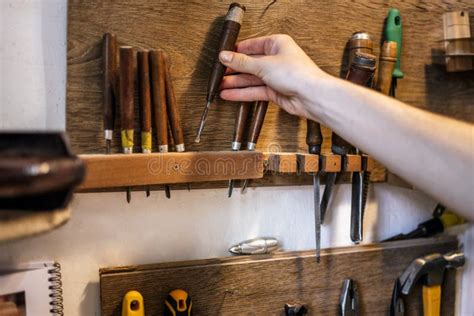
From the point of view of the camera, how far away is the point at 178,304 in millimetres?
784

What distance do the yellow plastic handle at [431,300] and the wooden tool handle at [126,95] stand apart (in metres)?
0.67

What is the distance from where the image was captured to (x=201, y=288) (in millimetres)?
842

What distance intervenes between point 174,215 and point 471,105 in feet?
2.23

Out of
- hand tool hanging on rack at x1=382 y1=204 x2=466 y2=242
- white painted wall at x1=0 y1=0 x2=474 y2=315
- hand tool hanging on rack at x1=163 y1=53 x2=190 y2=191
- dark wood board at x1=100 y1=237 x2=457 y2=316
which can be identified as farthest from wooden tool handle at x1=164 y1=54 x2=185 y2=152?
hand tool hanging on rack at x1=382 y1=204 x2=466 y2=242

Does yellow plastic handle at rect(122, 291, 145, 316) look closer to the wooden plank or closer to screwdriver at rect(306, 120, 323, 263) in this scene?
the wooden plank

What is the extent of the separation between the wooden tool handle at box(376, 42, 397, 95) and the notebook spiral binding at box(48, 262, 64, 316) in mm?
650

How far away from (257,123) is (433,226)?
1.52 feet

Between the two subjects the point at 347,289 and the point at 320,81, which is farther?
the point at 347,289

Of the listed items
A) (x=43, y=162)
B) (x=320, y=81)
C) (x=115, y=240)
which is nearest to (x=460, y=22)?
(x=320, y=81)

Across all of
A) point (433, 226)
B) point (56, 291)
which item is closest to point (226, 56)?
point (56, 291)

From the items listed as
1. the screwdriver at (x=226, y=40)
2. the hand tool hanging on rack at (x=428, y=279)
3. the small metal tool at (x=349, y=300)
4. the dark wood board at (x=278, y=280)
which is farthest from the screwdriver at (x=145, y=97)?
the hand tool hanging on rack at (x=428, y=279)

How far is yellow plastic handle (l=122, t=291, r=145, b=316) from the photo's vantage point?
77 centimetres

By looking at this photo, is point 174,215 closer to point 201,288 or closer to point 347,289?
point 201,288

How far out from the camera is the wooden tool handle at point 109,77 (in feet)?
2.48
